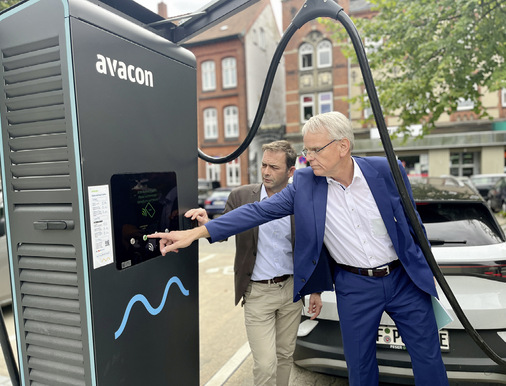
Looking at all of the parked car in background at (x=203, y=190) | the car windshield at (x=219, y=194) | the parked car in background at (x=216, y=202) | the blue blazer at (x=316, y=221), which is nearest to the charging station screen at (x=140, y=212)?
the blue blazer at (x=316, y=221)

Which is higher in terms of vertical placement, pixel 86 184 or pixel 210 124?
pixel 210 124

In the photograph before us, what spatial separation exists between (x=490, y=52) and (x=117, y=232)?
301 inches

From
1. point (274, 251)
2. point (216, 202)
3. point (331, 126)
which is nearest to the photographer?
point (331, 126)

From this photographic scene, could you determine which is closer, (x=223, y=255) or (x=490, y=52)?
(x=490, y=52)

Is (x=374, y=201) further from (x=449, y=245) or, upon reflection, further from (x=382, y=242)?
(x=449, y=245)

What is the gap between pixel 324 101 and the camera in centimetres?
2438

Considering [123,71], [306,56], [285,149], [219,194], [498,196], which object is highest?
[306,56]

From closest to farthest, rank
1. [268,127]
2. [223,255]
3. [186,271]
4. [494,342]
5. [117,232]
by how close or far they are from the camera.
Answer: [117,232]
[186,271]
[494,342]
[223,255]
[268,127]

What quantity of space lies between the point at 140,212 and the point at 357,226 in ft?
3.74

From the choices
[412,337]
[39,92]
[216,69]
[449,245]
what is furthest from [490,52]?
[216,69]

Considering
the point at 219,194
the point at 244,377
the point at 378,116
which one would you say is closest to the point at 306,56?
the point at 219,194

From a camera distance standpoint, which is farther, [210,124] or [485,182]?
[210,124]

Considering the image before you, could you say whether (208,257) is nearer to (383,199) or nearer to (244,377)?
(244,377)

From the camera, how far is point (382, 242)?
2133 millimetres
